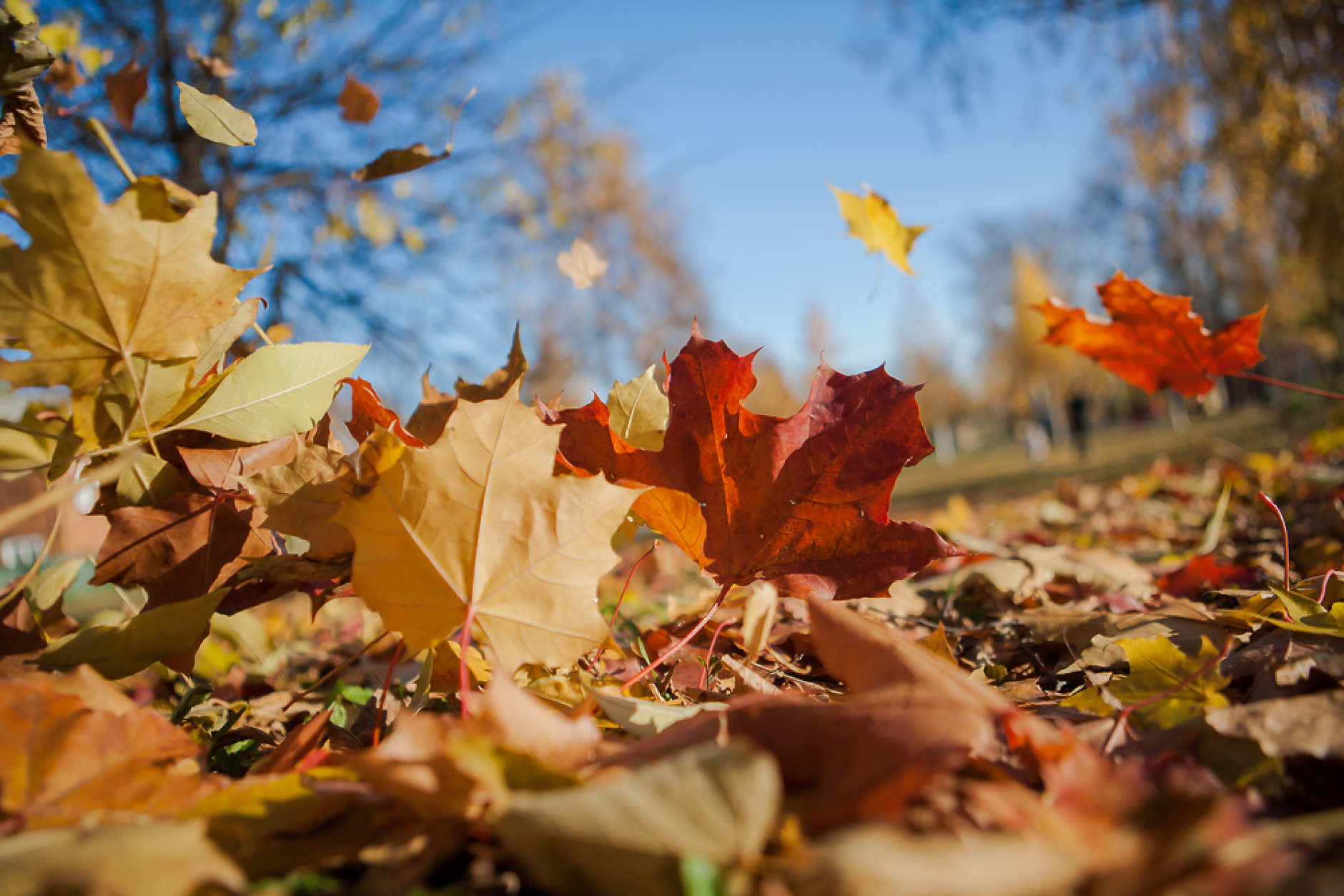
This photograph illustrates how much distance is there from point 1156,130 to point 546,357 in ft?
54.7

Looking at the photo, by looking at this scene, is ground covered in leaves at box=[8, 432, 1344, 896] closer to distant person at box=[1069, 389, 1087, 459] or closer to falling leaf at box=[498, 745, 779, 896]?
falling leaf at box=[498, 745, 779, 896]

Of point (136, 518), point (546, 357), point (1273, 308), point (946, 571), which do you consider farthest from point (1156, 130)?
point (136, 518)

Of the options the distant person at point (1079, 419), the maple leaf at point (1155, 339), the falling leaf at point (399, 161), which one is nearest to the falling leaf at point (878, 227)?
the maple leaf at point (1155, 339)

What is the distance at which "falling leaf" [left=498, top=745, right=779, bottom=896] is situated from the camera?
350mm

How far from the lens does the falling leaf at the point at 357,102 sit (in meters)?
0.96

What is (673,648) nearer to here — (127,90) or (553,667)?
(553,667)

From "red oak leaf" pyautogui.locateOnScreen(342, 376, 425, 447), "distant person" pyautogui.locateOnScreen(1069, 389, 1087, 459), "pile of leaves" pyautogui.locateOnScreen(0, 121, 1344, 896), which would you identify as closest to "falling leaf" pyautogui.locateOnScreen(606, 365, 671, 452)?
"pile of leaves" pyautogui.locateOnScreen(0, 121, 1344, 896)

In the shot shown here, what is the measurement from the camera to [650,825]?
35 centimetres

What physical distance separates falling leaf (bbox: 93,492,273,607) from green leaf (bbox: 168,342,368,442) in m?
0.07

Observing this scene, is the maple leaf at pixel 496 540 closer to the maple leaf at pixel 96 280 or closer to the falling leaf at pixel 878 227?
the maple leaf at pixel 96 280

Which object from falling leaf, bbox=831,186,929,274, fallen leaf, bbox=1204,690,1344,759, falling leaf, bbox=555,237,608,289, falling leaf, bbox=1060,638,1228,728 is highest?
falling leaf, bbox=831,186,929,274

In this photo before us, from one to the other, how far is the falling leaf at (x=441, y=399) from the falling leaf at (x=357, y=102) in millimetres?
459

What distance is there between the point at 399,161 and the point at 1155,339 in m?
1.09

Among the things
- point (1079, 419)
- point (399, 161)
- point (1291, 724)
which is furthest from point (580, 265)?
point (1079, 419)
